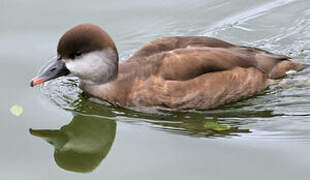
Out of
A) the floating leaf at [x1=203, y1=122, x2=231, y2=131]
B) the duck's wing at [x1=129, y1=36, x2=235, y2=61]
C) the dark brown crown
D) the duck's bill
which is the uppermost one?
the dark brown crown

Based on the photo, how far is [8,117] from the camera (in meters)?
6.83

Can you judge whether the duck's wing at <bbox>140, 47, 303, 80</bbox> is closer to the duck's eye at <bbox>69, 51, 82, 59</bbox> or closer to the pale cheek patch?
the pale cheek patch

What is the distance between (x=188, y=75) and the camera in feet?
22.6

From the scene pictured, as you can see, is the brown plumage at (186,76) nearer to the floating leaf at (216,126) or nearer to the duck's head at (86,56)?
the duck's head at (86,56)

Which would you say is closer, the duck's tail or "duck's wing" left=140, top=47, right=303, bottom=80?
"duck's wing" left=140, top=47, right=303, bottom=80

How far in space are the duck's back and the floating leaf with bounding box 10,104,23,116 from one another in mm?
1143

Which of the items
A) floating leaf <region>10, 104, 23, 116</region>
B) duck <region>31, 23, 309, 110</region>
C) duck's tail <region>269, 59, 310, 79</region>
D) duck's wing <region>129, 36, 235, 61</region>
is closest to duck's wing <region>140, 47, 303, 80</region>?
duck <region>31, 23, 309, 110</region>

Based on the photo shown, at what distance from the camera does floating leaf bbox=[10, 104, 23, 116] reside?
6928 millimetres

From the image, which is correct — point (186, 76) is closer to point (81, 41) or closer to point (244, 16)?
point (81, 41)

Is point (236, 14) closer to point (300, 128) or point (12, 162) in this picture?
point (300, 128)

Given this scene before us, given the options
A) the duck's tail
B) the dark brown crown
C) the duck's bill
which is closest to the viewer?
the dark brown crown

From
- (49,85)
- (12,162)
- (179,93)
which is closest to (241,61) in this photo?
(179,93)

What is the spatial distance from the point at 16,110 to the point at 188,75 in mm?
2052

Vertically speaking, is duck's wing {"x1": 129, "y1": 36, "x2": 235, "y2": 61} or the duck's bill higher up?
duck's wing {"x1": 129, "y1": 36, "x2": 235, "y2": 61}
